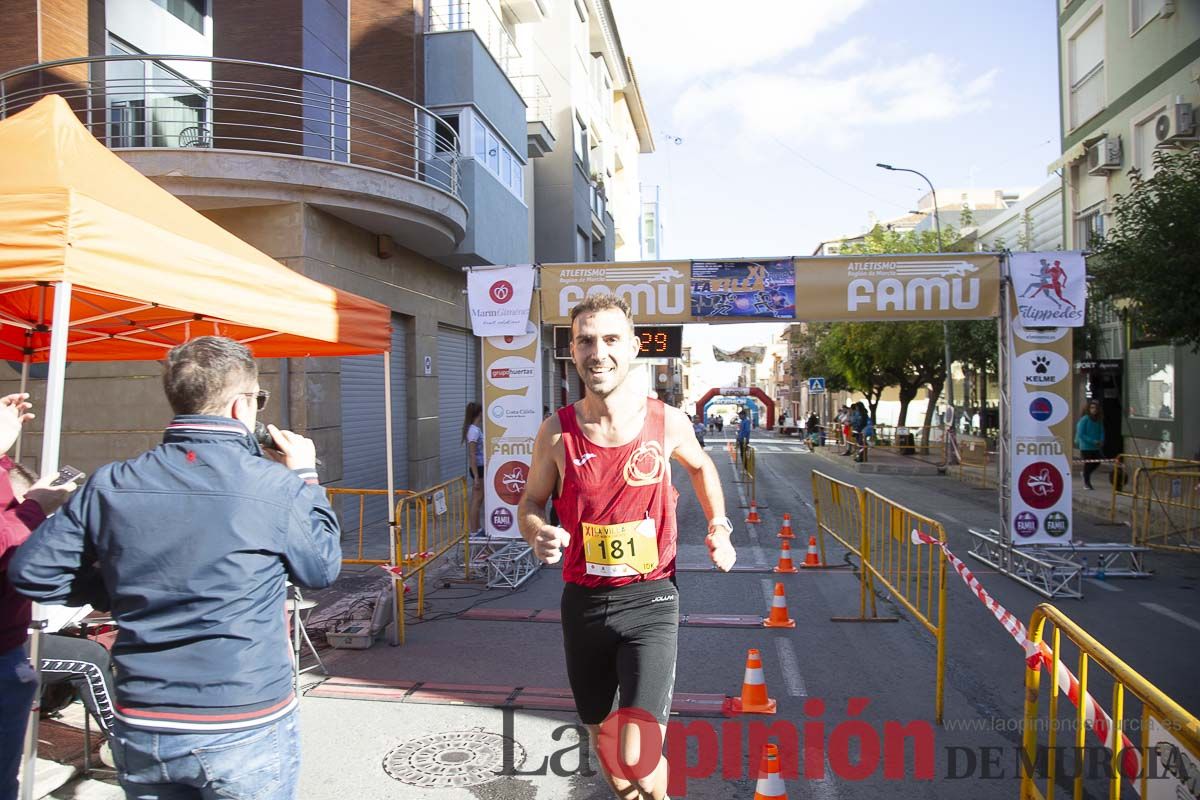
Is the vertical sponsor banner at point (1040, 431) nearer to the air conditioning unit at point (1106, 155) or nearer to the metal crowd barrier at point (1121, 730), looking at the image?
the metal crowd barrier at point (1121, 730)

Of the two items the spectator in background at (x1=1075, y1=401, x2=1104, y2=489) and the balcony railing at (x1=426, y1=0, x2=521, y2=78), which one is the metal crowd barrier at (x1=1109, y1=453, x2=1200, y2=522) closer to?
the spectator in background at (x1=1075, y1=401, x2=1104, y2=489)

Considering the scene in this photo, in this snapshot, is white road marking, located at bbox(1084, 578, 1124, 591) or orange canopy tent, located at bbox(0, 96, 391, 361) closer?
orange canopy tent, located at bbox(0, 96, 391, 361)

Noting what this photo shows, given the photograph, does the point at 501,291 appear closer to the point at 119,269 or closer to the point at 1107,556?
the point at 119,269

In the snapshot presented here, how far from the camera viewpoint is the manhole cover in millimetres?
4230

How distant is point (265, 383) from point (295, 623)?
5.88 m

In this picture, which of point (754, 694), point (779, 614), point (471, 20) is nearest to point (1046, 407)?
point (779, 614)

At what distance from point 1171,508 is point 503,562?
9121 mm

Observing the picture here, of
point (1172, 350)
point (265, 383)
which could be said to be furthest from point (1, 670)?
point (1172, 350)

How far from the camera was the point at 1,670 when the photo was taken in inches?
104

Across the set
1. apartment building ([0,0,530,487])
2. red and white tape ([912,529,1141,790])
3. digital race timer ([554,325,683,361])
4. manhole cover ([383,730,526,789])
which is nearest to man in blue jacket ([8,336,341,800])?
manhole cover ([383,730,526,789])

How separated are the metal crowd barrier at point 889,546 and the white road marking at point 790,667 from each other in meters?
0.88

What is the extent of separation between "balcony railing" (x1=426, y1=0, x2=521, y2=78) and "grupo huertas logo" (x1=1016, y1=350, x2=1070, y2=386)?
1179cm

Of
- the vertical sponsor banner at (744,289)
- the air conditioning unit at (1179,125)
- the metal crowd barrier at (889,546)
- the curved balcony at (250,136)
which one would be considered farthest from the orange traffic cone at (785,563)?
the air conditioning unit at (1179,125)

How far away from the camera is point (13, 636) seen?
2691 millimetres
